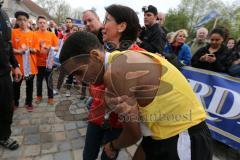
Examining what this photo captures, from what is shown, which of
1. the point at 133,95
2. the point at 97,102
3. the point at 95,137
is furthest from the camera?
the point at 95,137

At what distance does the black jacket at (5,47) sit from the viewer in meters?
3.02

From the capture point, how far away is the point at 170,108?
4.24ft

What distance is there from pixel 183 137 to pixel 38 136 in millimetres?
2828

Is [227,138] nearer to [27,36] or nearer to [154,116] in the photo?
[154,116]

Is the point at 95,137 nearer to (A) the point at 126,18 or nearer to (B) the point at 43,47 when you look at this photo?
(A) the point at 126,18

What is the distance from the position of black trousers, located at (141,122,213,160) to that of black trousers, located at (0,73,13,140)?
2338 mm

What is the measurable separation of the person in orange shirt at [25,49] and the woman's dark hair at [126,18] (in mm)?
3220

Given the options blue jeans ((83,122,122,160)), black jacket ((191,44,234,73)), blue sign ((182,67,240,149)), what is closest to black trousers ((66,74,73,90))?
blue jeans ((83,122,122,160))

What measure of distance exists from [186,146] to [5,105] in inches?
103

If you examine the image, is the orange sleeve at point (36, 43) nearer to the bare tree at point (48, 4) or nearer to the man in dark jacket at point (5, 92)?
the man in dark jacket at point (5, 92)

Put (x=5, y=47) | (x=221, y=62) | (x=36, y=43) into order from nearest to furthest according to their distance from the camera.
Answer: (x=5, y=47) < (x=221, y=62) < (x=36, y=43)

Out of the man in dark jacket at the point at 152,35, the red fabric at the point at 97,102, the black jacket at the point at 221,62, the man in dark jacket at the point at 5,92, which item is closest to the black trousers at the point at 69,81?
the red fabric at the point at 97,102

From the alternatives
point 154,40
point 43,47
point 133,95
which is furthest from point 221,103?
point 43,47

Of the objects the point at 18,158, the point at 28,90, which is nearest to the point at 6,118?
the point at 18,158
